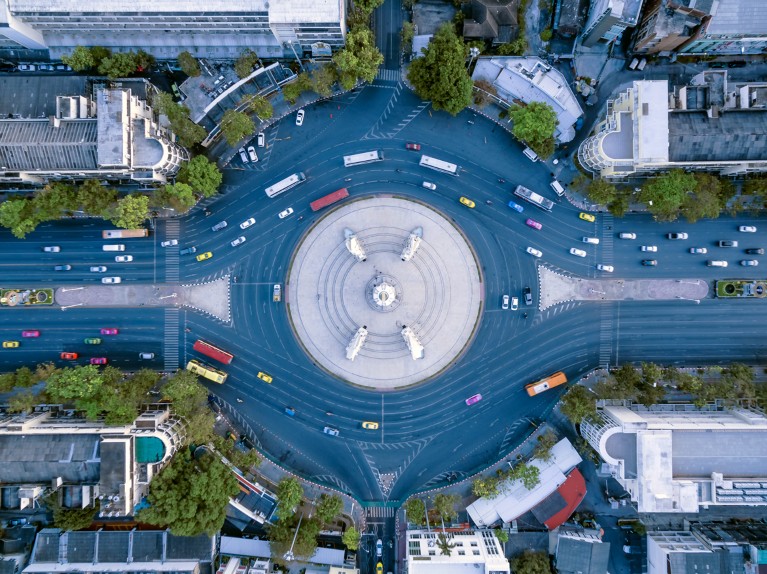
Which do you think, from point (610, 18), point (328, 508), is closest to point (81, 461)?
point (328, 508)

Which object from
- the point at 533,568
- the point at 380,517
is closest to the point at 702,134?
the point at 533,568

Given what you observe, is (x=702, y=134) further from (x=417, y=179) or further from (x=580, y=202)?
(x=417, y=179)

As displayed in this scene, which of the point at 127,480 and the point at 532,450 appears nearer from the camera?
the point at 127,480

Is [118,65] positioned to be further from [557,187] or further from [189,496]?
[557,187]

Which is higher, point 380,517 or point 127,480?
point 127,480

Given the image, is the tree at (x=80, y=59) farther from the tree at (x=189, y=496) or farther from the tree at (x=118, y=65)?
the tree at (x=189, y=496)

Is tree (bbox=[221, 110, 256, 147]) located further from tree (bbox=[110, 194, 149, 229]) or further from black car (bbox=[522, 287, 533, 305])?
black car (bbox=[522, 287, 533, 305])
